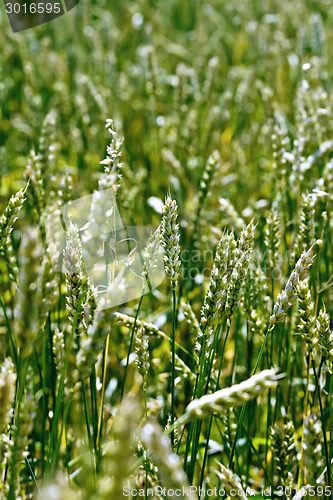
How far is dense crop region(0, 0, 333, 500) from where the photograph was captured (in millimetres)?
781

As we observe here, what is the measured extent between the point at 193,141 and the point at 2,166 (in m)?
0.82

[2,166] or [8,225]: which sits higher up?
[2,166]

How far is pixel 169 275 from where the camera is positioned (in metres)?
0.98

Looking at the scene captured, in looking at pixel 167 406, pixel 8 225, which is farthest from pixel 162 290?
pixel 8 225

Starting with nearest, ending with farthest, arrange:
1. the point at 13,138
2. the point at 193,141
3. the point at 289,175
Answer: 1. the point at 289,175
2. the point at 193,141
3. the point at 13,138

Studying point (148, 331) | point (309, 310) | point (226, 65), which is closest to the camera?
point (309, 310)

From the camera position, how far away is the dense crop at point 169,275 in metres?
0.78

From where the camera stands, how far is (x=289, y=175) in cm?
166

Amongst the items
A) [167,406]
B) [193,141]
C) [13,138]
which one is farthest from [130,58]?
[167,406]

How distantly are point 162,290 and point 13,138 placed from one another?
1.59m

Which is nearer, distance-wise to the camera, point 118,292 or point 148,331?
point 118,292

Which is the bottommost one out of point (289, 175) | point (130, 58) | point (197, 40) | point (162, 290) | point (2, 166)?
point (162, 290)

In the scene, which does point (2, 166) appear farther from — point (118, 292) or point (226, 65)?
point (226, 65)

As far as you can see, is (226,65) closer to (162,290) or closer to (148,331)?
(162,290)
